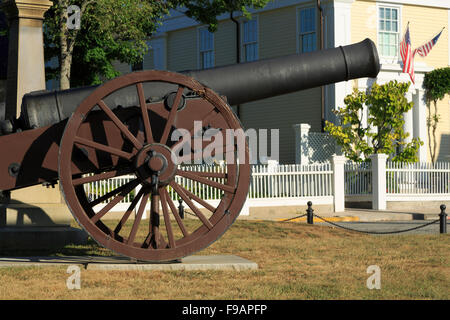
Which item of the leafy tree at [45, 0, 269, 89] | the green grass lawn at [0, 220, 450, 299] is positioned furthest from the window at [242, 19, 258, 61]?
the green grass lawn at [0, 220, 450, 299]

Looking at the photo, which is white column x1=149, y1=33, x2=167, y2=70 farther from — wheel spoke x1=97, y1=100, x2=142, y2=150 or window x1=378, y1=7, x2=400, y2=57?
wheel spoke x1=97, y1=100, x2=142, y2=150

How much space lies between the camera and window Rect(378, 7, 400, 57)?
26359mm

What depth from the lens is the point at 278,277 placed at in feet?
28.1

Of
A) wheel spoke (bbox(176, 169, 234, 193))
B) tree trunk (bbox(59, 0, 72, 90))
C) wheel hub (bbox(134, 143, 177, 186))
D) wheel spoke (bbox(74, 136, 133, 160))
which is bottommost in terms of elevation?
wheel spoke (bbox(176, 169, 234, 193))

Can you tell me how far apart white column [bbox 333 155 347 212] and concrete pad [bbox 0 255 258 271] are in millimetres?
12029

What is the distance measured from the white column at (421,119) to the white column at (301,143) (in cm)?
437

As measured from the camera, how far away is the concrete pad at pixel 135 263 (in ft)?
29.0

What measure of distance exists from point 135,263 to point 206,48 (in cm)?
2109

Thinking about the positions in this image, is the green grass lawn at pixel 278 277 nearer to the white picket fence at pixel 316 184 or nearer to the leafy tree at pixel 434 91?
the white picket fence at pixel 316 184

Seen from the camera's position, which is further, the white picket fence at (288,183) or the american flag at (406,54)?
the american flag at (406,54)

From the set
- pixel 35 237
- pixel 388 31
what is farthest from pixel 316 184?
pixel 35 237

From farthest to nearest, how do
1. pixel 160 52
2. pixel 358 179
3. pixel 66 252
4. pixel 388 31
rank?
pixel 160 52 < pixel 388 31 < pixel 358 179 < pixel 66 252

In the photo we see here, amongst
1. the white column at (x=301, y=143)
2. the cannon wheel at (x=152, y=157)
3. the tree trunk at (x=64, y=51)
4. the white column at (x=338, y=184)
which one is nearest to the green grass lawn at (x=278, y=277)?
the cannon wheel at (x=152, y=157)

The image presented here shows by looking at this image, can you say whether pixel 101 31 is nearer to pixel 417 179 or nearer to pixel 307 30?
pixel 307 30
